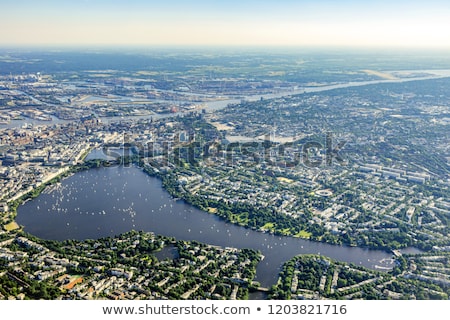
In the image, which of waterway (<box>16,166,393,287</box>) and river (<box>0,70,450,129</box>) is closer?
waterway (<box>16,166,393,287</box>)

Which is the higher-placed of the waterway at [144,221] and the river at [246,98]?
the river at [246,98]

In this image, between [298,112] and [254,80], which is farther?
[254,80]

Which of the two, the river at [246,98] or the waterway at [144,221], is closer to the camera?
the waterway at [144,221]

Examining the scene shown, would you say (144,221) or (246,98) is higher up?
(246,98)

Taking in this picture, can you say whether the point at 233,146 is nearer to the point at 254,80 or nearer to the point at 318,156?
the point at 318,156

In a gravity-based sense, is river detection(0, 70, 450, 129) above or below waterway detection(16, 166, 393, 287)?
above

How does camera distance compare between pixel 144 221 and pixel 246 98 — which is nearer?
pixel 144 221

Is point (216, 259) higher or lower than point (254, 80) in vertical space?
lower

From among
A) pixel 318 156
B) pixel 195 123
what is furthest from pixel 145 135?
pixel 318 156
